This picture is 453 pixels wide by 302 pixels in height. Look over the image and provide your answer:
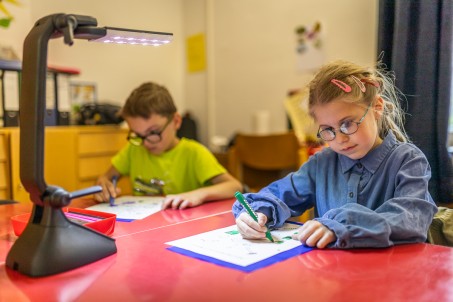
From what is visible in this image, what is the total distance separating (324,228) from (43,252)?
547mm

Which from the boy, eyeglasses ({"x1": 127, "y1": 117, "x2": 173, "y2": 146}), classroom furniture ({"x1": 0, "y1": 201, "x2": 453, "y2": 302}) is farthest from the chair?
classroom furniture ({"x1": 0, "y1": 201, "x2": 453, "y2": 302})

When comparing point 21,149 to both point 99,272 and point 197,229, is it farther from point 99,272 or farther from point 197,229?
point 197,229

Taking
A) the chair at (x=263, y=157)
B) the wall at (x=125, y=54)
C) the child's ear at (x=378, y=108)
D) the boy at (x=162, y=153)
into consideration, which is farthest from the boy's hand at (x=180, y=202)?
the wall at (x=125, y=54)

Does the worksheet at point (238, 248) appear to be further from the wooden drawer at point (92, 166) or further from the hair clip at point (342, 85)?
the wooden drawer at point (92, 166)

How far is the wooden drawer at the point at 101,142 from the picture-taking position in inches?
97.8

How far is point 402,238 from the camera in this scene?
0.92 metres

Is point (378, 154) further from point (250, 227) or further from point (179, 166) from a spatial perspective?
→ point (179, 166)

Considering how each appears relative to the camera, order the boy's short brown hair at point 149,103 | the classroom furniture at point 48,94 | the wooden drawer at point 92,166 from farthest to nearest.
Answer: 1. the wooden drawer at point 92,166
2. the classroom furniture at point 48,94
3. the boy's short brown hair at point 149,103

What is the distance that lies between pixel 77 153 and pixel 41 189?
169 centimetres

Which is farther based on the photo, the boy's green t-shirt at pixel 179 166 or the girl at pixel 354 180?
the boy's green t-shirt at pixel 179 166

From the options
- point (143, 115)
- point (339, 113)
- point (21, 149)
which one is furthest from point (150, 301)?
point (143, 115)

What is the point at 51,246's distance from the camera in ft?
2.63

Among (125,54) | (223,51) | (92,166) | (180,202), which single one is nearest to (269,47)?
(223,51)

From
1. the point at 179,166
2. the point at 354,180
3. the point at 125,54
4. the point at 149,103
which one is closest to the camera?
the point at 354,180
